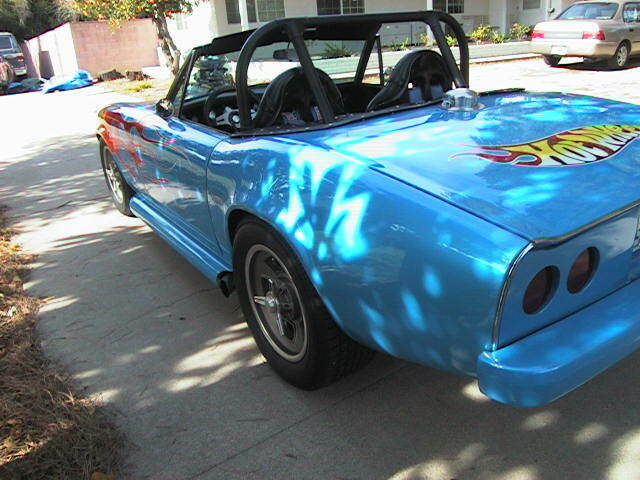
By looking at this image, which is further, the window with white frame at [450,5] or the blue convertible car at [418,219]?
the window with white frame at [450,5]

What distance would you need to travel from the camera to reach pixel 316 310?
2.20 meters

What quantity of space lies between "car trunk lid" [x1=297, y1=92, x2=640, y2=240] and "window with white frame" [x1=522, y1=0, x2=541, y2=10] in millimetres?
22205

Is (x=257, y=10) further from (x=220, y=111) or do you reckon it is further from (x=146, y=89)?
(x=220, y=111)

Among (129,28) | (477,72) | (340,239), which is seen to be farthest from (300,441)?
(129,28)

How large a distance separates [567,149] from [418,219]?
0.78m

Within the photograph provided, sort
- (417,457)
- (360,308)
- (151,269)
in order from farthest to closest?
(151,269) < (417,457) < (360,308)

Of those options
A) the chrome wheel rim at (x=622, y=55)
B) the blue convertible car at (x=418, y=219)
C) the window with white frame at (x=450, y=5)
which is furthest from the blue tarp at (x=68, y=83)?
the blue convertible car at (x=418, y=219)

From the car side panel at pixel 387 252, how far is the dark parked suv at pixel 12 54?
24.5m

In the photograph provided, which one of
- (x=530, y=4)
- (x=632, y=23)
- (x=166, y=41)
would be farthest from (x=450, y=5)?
(x=166, y=41)

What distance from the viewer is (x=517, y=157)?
202cm

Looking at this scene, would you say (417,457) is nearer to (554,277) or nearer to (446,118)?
(554,277)

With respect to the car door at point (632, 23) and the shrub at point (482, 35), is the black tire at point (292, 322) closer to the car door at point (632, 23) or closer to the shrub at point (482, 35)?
the car door at point (632, 23)

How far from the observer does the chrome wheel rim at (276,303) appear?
2.43 meters

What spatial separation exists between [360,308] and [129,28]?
25.3 meters
